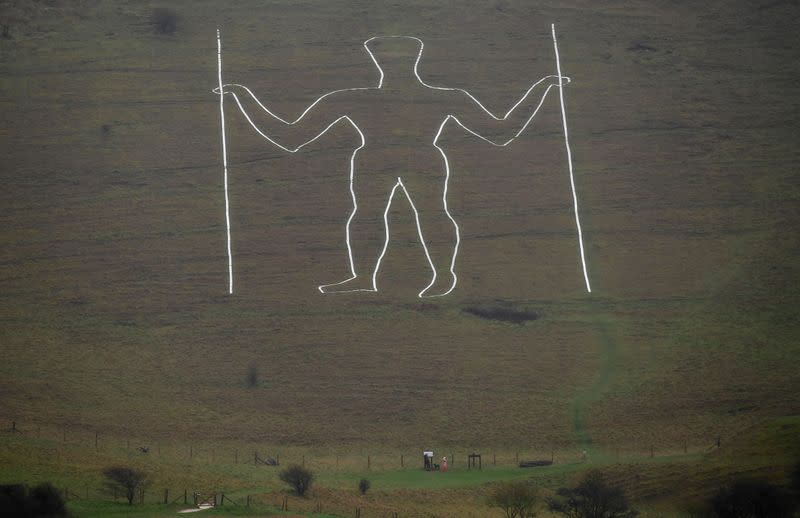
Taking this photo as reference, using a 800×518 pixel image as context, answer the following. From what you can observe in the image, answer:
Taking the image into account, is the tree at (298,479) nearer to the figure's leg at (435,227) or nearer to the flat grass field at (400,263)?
the flat grass field at (400,263)

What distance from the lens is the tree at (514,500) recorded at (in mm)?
28828

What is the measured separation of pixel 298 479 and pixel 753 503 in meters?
10.5

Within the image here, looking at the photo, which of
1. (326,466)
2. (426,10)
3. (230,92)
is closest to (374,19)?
(426,10)

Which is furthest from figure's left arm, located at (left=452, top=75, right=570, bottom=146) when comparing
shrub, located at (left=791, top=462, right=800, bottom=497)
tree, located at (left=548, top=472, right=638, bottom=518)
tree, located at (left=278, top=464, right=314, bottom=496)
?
shrub, located at (left=791, top=462, right=800, bottom=497)

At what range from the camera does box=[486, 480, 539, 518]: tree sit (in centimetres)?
2883

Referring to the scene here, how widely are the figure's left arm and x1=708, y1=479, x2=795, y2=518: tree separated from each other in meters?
22.8

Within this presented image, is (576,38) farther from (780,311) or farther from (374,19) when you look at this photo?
(780,311)

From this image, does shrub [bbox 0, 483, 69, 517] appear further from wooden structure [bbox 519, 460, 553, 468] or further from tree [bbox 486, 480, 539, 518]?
wooden structure [bbox 519, 460, 553, 468]

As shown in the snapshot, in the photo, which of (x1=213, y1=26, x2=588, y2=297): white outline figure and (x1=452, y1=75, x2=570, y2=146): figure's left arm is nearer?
(x1=213, y1=26, x2=588, y2=297): white outline figure

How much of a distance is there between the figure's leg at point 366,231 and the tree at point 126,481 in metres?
13.8

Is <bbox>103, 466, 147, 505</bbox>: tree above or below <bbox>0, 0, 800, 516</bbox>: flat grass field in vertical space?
below

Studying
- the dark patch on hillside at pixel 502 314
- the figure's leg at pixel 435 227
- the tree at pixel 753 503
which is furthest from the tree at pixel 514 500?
the figure's leg at pixel 435 227

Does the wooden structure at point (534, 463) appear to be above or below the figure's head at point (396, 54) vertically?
below

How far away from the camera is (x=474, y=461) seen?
117 feet
